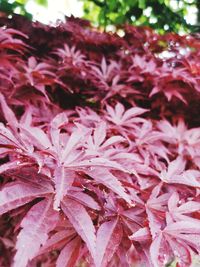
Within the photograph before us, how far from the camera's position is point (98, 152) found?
0.94 m

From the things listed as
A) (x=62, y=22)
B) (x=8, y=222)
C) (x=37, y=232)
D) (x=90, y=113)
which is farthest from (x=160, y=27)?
(x=37, y=232)

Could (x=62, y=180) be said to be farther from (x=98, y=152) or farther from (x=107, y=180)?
(x=98, y=152)

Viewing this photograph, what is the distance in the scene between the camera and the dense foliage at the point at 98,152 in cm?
74

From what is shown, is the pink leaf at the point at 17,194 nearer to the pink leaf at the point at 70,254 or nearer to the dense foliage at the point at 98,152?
the dense foliage at the point at 98,152

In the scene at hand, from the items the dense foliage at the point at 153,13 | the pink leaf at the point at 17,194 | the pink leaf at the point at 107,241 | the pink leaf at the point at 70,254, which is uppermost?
the dense foliage at the point at 153,13

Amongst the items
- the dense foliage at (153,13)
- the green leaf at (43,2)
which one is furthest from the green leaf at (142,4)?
the green leaf at (43,2)

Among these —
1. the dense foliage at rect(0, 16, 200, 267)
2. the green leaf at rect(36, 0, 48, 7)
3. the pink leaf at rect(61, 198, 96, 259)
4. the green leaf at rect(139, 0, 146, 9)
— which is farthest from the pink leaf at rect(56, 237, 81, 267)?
the green leaf at rect(36, 0, 48, 7)

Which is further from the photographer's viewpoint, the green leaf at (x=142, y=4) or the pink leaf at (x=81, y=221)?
the green leaf at (x=142, y=4)

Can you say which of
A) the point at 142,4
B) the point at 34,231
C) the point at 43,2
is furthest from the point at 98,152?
the point at 43,2

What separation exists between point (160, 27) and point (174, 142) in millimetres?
1358

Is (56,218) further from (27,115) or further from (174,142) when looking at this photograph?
(174,142)

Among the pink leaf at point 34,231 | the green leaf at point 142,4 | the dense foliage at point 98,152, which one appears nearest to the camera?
the pink leaf at point 34,231

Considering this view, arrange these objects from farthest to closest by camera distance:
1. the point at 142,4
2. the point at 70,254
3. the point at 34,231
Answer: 1. the point at 142,4
2. the point at 70,254
3. the point at 34,231

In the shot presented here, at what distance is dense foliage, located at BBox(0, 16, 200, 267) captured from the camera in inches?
29.1
